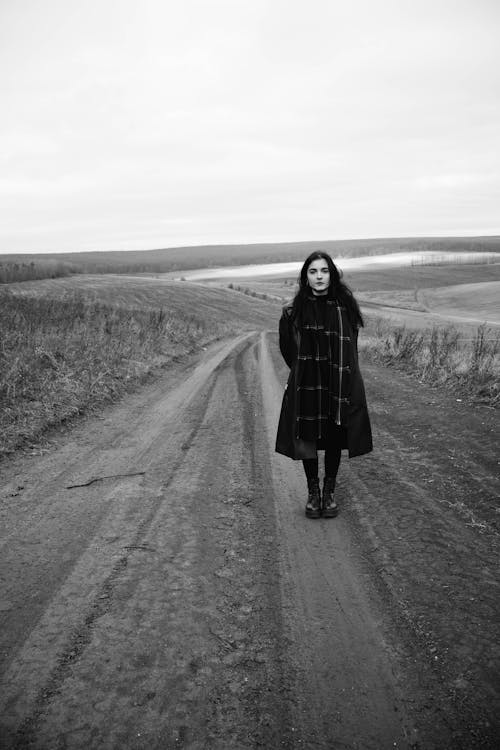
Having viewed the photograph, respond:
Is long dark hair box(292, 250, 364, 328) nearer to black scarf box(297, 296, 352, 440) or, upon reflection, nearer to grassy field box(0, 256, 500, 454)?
black scarf box(297, 296, 352, 440)

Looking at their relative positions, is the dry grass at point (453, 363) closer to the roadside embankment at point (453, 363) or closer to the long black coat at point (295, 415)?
the roadside embankment at point (453, 363)

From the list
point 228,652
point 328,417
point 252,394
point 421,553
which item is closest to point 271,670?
point 228,652

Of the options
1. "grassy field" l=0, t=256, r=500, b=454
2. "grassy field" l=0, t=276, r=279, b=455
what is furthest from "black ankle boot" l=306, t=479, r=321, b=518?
"grassy field" l=0, t=256, r=500, b=454

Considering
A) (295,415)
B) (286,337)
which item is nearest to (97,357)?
(286,337)

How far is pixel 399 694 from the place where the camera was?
2246 mm

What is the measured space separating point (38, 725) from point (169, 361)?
12434mm

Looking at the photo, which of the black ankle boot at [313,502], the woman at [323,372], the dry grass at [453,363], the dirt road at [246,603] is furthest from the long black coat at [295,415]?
the dry grass at [453,363]

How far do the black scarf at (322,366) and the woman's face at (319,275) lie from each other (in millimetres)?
129

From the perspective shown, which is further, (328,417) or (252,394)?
(252,394)

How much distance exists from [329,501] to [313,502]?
0.51 feet

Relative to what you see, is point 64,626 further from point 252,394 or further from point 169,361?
point 169,361

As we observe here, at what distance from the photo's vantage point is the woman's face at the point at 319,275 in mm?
3863

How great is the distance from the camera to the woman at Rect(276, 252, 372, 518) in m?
3.98

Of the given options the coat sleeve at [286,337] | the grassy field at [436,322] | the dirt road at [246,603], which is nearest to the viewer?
the dirt road at [246,603]
